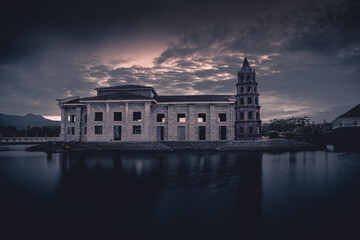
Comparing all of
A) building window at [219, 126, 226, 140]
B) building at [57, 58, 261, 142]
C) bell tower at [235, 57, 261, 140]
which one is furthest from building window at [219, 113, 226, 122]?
bell tower at [235, 57, 261, 140]

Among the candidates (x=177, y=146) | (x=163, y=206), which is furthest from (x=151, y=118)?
(x=163, y=206)

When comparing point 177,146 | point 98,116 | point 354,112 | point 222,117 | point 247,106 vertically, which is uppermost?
point 247,106

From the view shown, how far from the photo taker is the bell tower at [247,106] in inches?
1516

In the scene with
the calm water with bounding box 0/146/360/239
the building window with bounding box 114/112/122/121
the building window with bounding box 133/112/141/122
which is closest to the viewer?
the calm water with bounding box 0/146/360/239

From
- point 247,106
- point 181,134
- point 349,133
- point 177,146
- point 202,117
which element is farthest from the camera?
point 349,133

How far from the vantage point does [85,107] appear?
1532 inches

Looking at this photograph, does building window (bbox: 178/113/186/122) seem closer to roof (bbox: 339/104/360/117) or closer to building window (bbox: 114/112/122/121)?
building window (bbox: 114/112/122/121)

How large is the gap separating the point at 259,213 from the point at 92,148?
3165 centimetres

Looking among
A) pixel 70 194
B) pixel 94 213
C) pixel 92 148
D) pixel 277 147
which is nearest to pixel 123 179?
pixel 70 194

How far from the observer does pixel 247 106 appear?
128 feet

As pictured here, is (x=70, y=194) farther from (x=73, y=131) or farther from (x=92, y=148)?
(x=73, y=131)

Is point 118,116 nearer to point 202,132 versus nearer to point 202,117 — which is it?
point 202,117

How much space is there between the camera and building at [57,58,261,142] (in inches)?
1383

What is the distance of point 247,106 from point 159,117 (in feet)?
57.5
